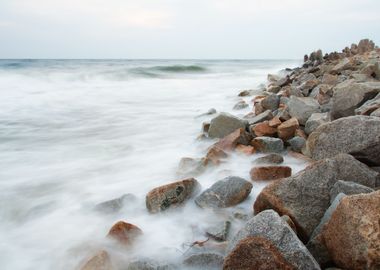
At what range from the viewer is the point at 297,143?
13.1 feet

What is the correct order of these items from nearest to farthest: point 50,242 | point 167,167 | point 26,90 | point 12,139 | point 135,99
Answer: point 50,242 → point 167,167 → point 12,139 → point 135,99 → point 26,90

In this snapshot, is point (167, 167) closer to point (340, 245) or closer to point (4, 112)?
point (340, 245)

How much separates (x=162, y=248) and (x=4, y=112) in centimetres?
778

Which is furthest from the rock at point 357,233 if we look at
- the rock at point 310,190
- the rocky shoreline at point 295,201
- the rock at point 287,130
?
the rock at point 287,130

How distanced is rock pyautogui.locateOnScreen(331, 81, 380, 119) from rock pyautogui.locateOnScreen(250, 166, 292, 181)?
1.37m

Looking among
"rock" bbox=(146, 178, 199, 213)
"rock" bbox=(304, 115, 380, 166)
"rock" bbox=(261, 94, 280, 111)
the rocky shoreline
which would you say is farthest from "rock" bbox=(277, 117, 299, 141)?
"rock" bbox=(261, 94, 280, 111)

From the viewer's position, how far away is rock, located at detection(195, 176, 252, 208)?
9.41 ft

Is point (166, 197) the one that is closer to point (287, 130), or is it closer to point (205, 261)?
point (205, 261)

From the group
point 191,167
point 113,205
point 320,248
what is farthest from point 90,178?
point 320,248

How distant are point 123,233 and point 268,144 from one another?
209 cm

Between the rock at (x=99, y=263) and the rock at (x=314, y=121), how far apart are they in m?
2.83

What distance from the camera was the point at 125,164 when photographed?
4.41 metres

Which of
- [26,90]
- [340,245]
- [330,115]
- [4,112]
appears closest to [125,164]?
[330,115]

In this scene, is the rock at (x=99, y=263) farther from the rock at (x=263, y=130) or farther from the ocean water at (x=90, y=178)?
the rock at (x=263, y=130)
